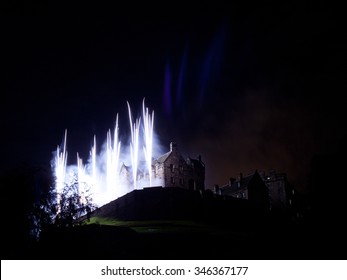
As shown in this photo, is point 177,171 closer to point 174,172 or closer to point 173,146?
point 174,172

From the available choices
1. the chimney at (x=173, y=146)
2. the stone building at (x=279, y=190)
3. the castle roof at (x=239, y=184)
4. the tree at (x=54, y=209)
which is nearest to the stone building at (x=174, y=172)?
the chimney at (x=173, y=146)

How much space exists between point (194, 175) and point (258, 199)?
592 inches

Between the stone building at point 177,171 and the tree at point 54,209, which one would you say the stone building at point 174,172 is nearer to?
the stone building at point 177,171

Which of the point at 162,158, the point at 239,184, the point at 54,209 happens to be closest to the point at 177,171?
the point at 162,158

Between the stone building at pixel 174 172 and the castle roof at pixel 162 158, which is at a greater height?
the castle roof at pixel 162 158

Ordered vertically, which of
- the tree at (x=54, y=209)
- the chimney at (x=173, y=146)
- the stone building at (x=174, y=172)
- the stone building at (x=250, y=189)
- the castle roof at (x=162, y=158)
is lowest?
the tree at (x=54, y=209)

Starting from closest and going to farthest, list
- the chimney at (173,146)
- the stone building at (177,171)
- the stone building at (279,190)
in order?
the stone building at (177,171) → the chimney at (173,146) → the stone building at (279,190)

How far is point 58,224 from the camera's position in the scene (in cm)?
3231

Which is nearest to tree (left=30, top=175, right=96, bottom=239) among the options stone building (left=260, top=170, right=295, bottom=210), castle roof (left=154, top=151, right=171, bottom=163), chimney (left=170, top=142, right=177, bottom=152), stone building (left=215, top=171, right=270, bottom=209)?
castle roof (left=154, top=151, right=171, bottom=163)

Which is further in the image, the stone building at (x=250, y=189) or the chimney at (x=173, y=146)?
the chimney at (x=173, y=146)

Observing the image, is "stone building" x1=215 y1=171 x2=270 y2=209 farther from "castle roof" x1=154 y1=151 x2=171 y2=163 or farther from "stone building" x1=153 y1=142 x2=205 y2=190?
"castle roof" x1=154 y1=151 x2=171 y2=163

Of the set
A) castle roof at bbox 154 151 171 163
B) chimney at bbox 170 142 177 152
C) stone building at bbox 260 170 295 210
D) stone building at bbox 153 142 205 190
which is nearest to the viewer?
stone building at bbox 153 142 205 190

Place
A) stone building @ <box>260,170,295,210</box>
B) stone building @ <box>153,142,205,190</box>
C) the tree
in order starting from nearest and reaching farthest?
1. the tree
2. stone building @ <box>153,142,205,190</box>
3. stone building @ <box>260,170,295,210</box>

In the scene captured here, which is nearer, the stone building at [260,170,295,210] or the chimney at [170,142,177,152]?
the chimney at [170,142,177,152]
